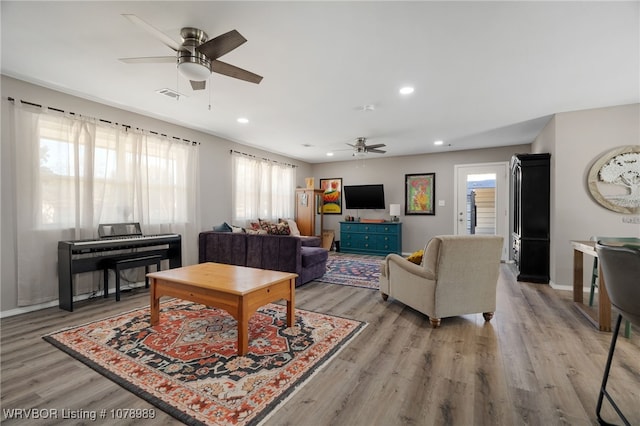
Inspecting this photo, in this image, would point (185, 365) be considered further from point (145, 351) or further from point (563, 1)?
point (563, 1)

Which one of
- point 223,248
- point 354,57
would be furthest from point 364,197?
point 354,57

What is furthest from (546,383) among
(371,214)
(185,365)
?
(371,214)

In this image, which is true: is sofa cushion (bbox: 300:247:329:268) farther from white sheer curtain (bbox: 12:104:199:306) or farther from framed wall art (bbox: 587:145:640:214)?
framed wall art (bbox: 587:145:640:214)

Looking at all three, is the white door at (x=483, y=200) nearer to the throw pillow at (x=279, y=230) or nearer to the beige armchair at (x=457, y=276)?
the beige armchair at (x=457, y=276)

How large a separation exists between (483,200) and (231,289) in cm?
616

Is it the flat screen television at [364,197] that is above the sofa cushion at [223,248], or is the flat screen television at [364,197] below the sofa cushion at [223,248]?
above

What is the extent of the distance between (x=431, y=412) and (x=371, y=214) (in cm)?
638

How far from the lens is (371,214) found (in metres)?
7.87

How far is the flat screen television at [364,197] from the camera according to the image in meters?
7.48

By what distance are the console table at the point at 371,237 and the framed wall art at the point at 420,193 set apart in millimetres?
672

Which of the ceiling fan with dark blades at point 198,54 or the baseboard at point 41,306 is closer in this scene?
the ceiling fan with dark blades at point 198,54

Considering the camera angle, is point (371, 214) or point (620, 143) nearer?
point (620, 143)

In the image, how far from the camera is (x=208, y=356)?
7.21 ft

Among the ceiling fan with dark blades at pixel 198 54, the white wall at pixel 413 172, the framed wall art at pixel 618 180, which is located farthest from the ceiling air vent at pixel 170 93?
the framed wall art at pixel 618 180
